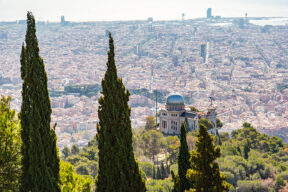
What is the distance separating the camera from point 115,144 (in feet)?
26.3

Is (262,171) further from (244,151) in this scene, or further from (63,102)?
(63,102)

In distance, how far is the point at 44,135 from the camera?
820 cm

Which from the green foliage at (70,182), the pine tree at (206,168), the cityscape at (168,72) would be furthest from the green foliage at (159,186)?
the cityscape at (168,72)

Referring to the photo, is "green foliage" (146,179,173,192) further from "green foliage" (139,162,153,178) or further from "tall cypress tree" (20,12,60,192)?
"tall cypress tree" (20,12,60,192)

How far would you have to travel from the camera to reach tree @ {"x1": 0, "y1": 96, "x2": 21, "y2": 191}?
895 cm

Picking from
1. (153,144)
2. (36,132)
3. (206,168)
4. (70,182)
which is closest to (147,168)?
(153,144)

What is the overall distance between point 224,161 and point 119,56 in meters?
150

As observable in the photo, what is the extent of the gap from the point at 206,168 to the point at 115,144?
1783 mm

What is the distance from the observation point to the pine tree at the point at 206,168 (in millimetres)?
7945

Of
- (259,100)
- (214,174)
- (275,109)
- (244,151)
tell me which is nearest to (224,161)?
(244,151)

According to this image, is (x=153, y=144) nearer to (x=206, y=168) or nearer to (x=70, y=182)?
(x=70, y=182)

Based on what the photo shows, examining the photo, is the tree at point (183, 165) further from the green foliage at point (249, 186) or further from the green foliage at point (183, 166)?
the green foliage at point (249, 186)

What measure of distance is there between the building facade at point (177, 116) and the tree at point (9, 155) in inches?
838

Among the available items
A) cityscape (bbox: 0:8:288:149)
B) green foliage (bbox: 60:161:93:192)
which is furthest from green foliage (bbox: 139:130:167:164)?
cityscape (bbox: 0:8:288:149)
